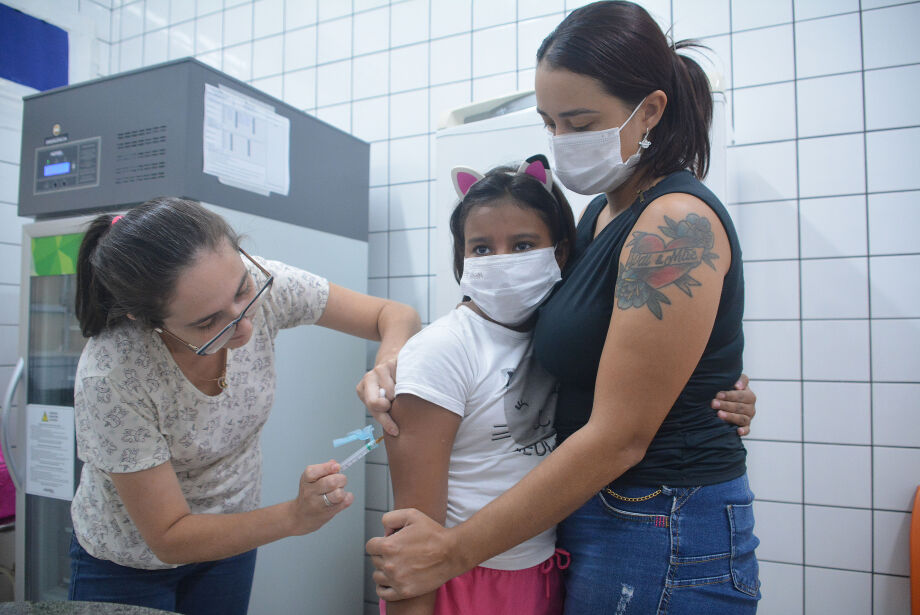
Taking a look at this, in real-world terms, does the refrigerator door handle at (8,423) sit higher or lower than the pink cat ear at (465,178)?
lower

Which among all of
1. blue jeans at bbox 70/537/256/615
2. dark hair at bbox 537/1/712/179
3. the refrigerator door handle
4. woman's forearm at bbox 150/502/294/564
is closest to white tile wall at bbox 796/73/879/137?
dark hair at bbox 537/1/712/179

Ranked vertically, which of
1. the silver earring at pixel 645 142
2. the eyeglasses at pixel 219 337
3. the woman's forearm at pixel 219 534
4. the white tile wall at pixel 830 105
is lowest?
the woman's forearm at pixel 219 534

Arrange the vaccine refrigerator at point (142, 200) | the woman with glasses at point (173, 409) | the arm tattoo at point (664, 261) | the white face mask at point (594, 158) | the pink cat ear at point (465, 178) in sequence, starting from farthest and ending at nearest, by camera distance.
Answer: the vaccine refrigerator at point (142, 200)
the pink cat ear at point (465, 178)
the woman with glasses at point (173, 409)
the white face mask at point (594, 158)
the arm tattoo at point (664, 261)

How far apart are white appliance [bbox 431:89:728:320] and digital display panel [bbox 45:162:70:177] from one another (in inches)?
40.4

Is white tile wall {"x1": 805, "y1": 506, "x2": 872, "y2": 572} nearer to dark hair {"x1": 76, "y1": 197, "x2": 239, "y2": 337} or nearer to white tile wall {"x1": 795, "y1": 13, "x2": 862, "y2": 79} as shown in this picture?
white tile wall {"x1": 795, "y1": 13, "x2": 862, "y2": 79}

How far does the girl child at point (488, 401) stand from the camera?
79 cm

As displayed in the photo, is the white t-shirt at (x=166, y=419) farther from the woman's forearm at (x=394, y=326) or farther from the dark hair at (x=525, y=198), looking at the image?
the dark hair at (x=525, y=198)

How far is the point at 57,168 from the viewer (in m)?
1.52

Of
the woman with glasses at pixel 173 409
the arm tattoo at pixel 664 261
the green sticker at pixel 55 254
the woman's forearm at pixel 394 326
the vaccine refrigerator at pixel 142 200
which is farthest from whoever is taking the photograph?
the green sticker at pixel 55 254

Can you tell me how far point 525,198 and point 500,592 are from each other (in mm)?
615

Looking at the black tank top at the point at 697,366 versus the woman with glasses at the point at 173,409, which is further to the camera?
the woman with glasses at the point at 173,409

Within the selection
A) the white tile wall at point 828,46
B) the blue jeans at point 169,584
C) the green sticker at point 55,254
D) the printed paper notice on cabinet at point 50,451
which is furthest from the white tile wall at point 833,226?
the printed paper notice on cabinet at point 50,451

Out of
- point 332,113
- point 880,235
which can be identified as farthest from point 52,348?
point 880,235

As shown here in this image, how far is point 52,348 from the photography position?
1558 mm
